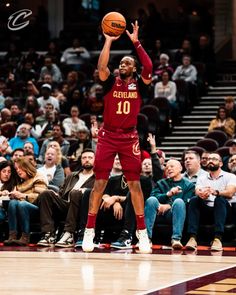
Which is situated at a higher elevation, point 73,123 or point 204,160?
point 73,123

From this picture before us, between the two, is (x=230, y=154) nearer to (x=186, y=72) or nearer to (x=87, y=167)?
(x=87, y=167)

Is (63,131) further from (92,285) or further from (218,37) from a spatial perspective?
(92,285)

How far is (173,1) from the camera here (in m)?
31.0

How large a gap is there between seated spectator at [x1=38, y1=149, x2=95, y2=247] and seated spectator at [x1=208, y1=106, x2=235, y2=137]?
14.5 feet

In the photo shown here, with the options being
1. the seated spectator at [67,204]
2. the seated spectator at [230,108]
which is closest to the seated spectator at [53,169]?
the seated spectator at [67,204]

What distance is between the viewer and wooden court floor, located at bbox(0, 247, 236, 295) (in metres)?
7.54

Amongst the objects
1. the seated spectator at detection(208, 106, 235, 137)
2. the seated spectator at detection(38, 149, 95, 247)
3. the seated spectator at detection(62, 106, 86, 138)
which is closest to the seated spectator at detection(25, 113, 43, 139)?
the seated spectator at detection(62, 106, 86, 138)

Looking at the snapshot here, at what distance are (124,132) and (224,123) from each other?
6371 millimetres

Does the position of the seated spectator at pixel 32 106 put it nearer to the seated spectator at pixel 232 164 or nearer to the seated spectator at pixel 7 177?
the seated spectator at pixel 7 177

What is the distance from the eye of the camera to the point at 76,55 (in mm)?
22359

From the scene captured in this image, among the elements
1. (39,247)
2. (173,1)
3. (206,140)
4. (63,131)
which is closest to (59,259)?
(39,247)

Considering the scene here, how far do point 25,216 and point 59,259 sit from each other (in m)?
2.35

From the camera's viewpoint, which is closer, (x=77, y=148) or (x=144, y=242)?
(x=144, y=242)

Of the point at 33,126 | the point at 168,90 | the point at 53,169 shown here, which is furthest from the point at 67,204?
the point at 168,90
